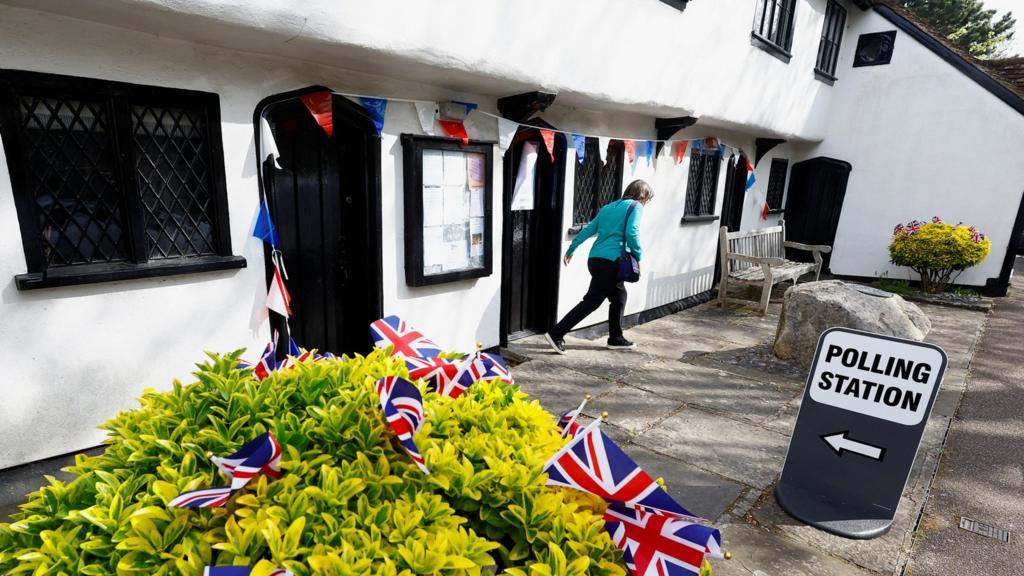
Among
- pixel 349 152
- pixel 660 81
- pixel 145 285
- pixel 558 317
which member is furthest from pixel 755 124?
pixel 145 285

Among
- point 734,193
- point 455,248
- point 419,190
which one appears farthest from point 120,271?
point 734,193

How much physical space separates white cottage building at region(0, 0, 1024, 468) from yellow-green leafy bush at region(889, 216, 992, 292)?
3637mm

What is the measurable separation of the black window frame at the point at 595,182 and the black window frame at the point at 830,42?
5.61 meters

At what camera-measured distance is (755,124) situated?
787 centimetres

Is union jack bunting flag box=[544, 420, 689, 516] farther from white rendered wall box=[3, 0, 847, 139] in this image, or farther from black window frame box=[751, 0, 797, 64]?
black window frame box=[751, 0, 797, 64]

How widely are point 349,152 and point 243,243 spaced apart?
1181 millimetres

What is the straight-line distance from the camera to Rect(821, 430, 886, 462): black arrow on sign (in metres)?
2.96

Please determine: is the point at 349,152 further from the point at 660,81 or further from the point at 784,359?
the point at 784,359

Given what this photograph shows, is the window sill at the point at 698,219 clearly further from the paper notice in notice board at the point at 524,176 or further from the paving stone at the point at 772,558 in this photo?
the paving stone at the point at 772,558

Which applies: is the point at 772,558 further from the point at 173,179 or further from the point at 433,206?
the point at 173,179

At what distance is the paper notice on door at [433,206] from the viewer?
4.68 m

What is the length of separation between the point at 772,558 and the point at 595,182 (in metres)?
4.63

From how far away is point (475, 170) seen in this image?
16.4ft

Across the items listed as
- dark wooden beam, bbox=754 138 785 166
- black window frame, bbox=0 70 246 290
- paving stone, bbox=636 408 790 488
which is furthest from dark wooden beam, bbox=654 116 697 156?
black window frame, bbox=0 70 246 290
